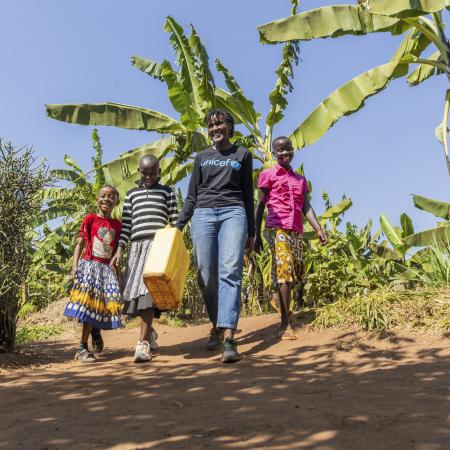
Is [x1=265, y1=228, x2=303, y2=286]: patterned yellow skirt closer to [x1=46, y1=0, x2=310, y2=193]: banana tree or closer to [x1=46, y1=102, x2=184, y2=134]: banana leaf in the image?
[x1=46, y1=0, x2=310, y2=193]: banana tree

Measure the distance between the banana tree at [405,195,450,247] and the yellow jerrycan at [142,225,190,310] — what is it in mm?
4781

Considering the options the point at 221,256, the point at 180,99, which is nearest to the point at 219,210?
the point at 221,256

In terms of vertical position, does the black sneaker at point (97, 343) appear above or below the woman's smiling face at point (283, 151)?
below

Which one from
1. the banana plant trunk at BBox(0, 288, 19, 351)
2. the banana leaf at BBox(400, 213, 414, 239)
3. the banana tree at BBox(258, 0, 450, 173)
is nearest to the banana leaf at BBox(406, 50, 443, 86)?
the banana tree at BBox(258, 0, 450, 173)

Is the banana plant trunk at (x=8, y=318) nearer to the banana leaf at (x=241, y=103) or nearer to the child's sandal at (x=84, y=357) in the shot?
the child's sandal at (x=84, y=357)

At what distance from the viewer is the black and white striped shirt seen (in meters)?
4.63

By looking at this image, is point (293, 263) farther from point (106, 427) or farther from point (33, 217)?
point (106, 427)

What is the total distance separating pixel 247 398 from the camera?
9.30 feet

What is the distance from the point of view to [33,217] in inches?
179

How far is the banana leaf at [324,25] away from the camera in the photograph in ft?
23.6

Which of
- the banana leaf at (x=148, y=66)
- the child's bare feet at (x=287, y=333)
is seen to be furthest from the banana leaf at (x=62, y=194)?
the child's bare feet at (x=287, y=333)

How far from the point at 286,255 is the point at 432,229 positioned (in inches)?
164

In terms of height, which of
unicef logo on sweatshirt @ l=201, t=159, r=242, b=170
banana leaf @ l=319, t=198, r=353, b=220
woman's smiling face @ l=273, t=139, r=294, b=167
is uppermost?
woman's smiling face @ l=273, t=139, r=294, b=167

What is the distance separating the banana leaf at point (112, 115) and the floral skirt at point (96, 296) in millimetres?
4943
